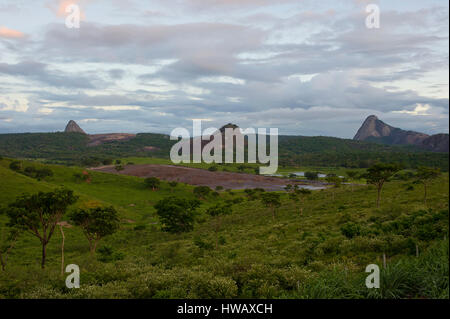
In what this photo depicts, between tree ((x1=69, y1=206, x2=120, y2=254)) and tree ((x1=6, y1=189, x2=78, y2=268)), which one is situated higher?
tree ((x1=6, y1=189, x2=78, y2=268))

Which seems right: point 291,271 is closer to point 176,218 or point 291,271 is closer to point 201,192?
point 176,218

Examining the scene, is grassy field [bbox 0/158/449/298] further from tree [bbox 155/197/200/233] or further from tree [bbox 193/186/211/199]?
tree [bbox 193/186/211/199]

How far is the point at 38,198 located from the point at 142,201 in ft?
195

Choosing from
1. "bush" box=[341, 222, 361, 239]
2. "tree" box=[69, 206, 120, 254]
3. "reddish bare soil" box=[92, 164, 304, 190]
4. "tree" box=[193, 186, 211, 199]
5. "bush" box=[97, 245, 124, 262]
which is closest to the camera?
"bush" box=[341, 222, 361, 239]

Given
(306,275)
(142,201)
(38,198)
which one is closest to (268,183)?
(142,201)

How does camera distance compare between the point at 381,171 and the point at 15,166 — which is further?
the point at 15,166

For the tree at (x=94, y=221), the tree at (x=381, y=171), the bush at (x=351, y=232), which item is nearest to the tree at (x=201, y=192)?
the tree at (x=381, y=171)

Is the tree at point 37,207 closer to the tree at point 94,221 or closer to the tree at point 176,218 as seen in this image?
the tree at point 94,221

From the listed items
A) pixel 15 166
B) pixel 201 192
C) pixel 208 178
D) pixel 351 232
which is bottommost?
pixel 201 192

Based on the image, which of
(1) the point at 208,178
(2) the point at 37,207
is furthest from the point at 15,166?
(2) the point at 37,207

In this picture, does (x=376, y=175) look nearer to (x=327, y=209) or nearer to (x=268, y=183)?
(x=327, y=209)

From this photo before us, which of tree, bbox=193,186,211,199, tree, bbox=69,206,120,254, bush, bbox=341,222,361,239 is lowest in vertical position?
tree, bbox=193,186,211,199

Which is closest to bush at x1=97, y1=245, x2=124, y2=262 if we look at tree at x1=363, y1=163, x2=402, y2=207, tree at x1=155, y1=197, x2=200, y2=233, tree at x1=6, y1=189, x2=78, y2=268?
tree at x1=6, y1=189, x2=78, y2=268

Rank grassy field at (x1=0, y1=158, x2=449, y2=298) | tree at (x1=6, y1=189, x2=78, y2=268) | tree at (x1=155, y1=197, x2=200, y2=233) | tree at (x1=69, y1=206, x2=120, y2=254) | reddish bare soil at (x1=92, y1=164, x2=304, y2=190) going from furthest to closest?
1. reddish bare soil at (x1=92, y1=164, x2=304, y2=190)
2. tree at (x1=155, y1=197, x2=200, y2=233)
3. tree at (x1=69, y1=206, x2=120, y2=254)
4. tree at (x1=6, y1=189, x2=78, y2=268)
5. grassy field at (x1=0, y1=158, x2=449, y2=298)
